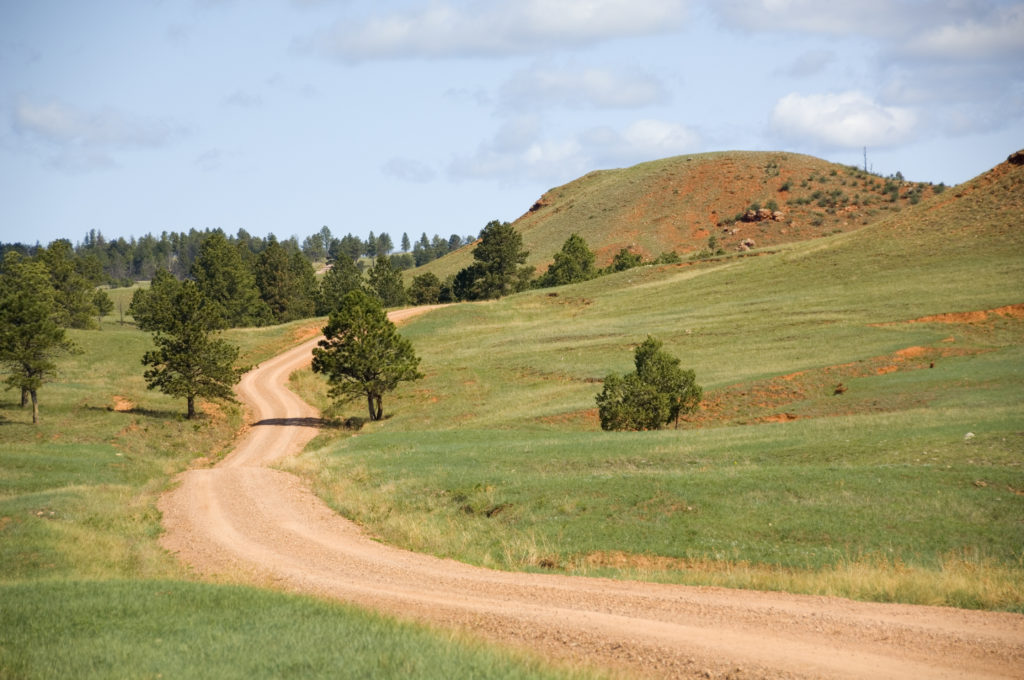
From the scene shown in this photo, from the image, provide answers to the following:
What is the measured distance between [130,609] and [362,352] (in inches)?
1443

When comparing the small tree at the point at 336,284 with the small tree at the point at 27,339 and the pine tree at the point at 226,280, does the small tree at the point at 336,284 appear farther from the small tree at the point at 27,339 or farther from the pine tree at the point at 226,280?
the small tree at the point at 27,339

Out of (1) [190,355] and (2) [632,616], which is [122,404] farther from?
(2) [632,616]

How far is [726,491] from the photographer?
2228 cm

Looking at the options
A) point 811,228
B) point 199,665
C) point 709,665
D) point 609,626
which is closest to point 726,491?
point 609,626

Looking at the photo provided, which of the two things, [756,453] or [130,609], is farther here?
[756,453]

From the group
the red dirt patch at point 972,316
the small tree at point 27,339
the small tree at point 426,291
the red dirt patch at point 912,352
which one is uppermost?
the small tree at point 426,291

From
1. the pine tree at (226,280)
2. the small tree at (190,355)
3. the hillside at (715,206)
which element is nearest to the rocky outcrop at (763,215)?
the hillside at (715,206)

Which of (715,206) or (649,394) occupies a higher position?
(715,206)

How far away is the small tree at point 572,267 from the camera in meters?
108

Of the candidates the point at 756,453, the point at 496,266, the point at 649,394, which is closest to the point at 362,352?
the point at 649,394

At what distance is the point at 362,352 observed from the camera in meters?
49.5

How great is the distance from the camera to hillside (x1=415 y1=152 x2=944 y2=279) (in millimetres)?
135500

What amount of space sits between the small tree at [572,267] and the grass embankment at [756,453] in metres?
33.9

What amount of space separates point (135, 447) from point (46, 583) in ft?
98.8
